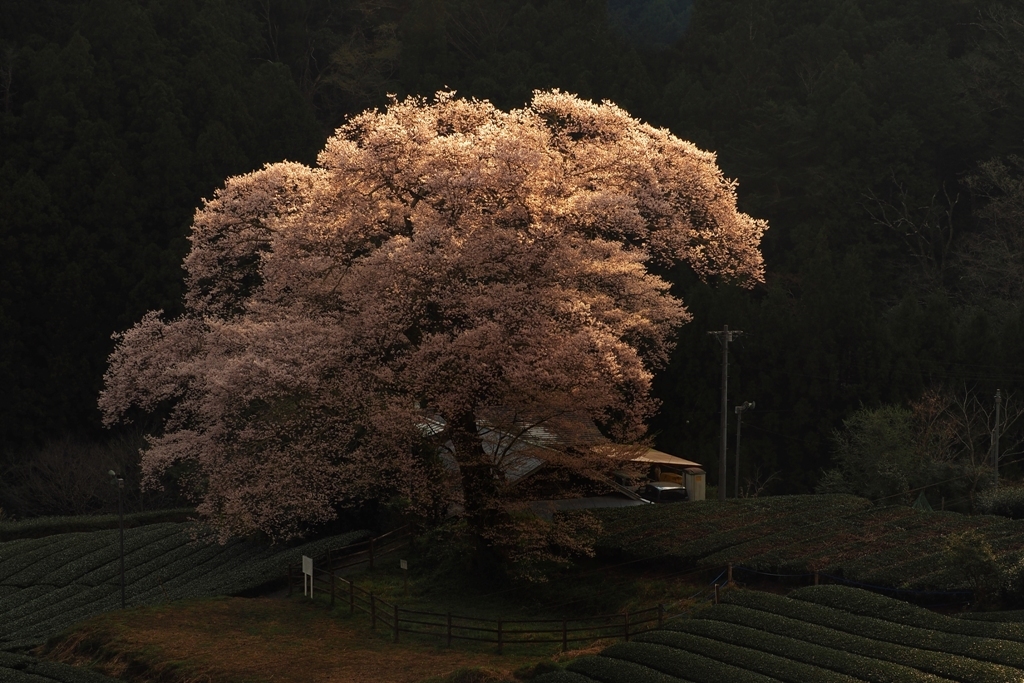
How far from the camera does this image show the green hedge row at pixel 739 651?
2147 cm

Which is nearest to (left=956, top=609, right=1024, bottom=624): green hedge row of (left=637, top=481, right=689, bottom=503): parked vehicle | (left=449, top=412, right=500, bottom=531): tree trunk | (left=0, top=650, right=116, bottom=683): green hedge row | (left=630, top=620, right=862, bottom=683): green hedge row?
(left=630, top=620, right=862, bottom=683): green hedge row

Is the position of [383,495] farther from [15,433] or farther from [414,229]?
[15,433]

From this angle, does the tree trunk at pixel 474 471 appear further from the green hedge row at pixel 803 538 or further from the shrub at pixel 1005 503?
the shrub at pixel 1005 503

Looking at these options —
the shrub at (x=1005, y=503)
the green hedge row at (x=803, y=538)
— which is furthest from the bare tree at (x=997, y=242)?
the green hedge row at (x=803, y=538)

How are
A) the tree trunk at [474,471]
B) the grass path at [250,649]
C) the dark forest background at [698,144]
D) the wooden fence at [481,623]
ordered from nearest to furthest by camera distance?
the grass path at [250,649] < the wooden fence at [481,623] < the tree trunk at [474,471] < the dark forest background at [698,144]

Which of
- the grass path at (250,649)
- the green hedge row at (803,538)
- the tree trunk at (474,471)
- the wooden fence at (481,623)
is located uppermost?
the tree trunk at (474,471)

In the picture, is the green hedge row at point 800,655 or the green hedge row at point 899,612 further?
the green hedge row at point 899,612

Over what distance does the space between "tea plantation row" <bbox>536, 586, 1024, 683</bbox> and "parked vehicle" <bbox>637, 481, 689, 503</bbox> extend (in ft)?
52.1

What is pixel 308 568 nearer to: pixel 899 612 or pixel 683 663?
pixel 683 663

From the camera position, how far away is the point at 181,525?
45312mm

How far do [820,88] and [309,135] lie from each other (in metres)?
30.1

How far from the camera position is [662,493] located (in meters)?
41.8

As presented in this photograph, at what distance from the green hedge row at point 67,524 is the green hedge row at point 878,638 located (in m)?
32.5

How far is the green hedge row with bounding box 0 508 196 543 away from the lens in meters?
52.0
